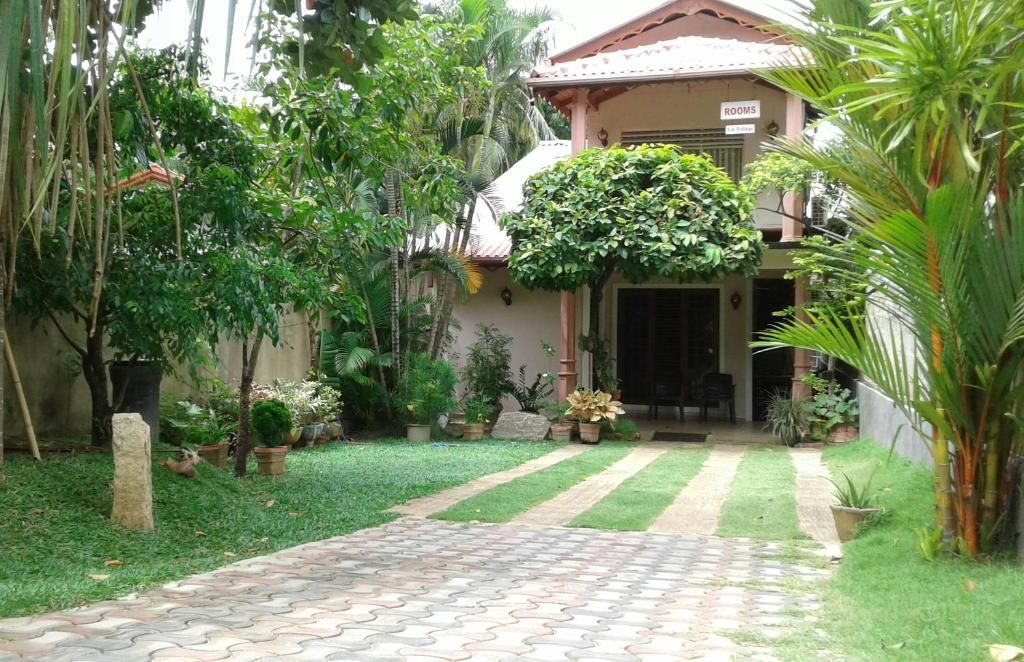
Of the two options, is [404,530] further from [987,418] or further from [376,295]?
[376,295]

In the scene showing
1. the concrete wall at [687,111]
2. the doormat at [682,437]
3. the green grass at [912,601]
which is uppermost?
the concrete wall at [687,111]

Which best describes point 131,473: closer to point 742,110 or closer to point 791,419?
point 791,419

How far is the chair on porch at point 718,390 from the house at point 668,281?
0.54 meters

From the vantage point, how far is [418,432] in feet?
43.7

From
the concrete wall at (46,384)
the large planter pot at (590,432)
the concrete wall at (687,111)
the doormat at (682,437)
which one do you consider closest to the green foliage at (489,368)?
the large planter pot at (590,432)

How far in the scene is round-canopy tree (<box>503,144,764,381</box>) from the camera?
38.9 feet

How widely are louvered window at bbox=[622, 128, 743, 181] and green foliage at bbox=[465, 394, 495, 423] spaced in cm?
519

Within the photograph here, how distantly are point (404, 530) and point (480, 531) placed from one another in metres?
0.55

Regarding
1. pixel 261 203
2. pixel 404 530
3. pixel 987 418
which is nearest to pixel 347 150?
pixel 261 203

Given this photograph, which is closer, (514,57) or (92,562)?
(92,562)

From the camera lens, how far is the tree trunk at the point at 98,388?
7131mm

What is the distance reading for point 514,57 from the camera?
15.1 m

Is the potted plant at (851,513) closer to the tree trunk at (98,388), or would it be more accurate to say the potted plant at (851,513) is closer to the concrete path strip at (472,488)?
the concrete path strip at (472,488)

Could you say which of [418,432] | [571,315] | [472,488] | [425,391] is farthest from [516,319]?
[472,488]
